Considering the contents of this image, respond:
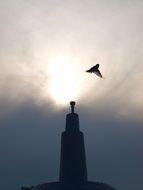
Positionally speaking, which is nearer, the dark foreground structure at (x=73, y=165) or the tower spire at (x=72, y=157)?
the dark foreground structure at (x=73, y=165)

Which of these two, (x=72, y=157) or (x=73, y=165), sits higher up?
(x=72, y=157)

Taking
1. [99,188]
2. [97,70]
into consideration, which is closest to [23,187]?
[99,188]

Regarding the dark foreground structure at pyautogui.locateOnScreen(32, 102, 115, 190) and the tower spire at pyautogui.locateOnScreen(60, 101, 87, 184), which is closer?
the dark foreground structure at pyautogui.locateOnScreen(32, 102, 115, 190)

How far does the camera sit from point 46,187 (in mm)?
55375

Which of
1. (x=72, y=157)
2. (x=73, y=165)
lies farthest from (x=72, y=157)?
(x=73, y=165)

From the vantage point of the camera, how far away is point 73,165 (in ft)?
187

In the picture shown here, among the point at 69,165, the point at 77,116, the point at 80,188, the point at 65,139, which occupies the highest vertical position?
the point at 77,116

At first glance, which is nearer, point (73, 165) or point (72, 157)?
point (73, 165)

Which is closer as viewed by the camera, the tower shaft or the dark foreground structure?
the dark foreground structure

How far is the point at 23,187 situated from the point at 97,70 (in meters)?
34.3

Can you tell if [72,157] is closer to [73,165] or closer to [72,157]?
[72,157]

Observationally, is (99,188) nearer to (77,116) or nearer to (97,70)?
(77,116)

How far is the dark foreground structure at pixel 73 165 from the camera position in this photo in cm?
5528

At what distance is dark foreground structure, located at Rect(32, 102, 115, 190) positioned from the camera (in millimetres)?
55281
